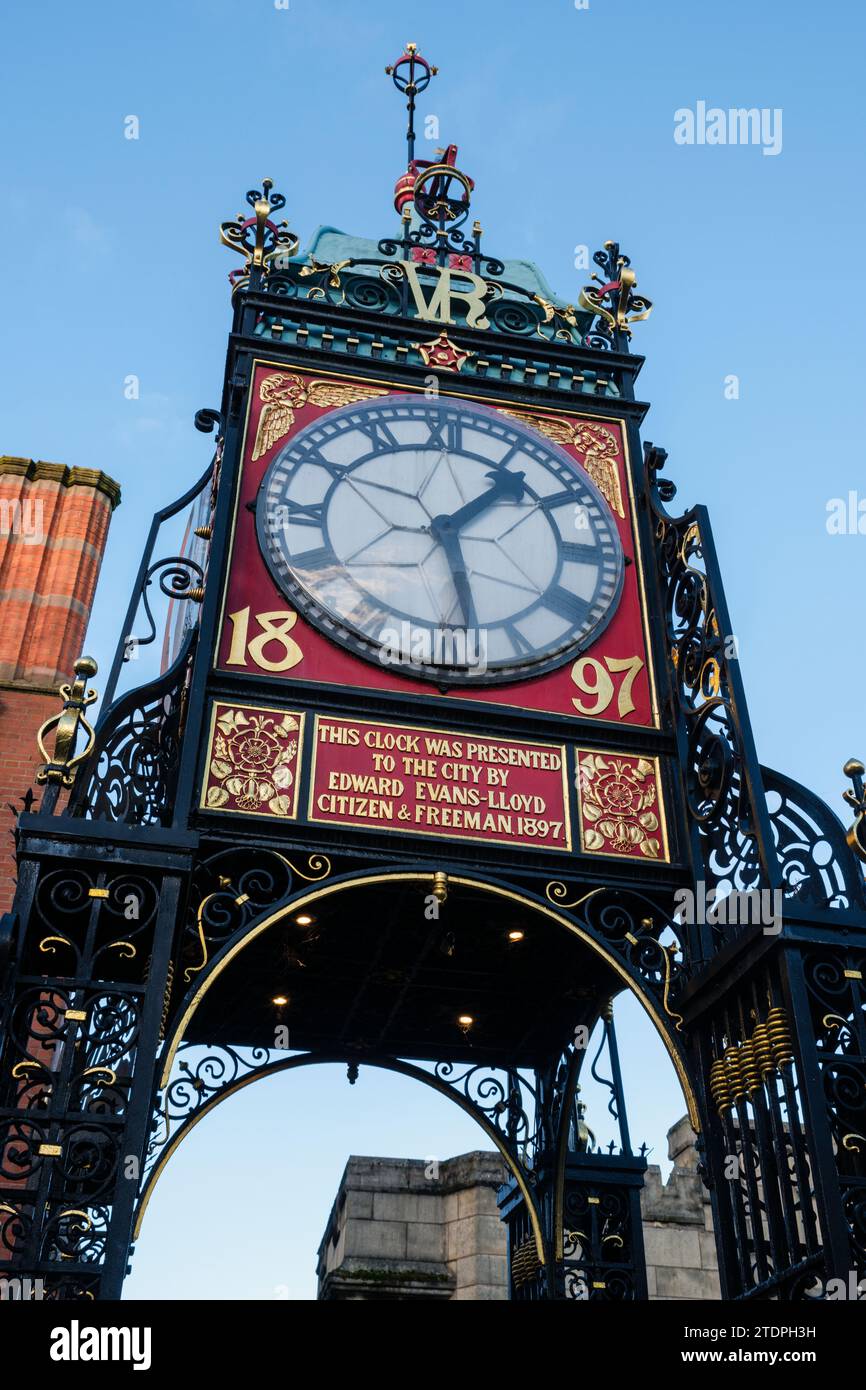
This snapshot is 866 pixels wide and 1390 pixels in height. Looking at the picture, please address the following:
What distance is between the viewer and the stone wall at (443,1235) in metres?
13.0

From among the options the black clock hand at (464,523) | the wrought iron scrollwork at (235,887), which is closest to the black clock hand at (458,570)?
the black clock hand at (464,523)

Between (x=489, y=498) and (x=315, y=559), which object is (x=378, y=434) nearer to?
(x=489, y=498)

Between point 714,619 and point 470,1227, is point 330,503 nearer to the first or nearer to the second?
point 714,619

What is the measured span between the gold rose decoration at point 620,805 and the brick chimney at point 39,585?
5479 millimetres

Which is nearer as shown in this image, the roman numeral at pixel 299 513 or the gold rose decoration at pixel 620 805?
the gold rose decoration at pixel 620 805

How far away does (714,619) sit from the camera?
8703mm

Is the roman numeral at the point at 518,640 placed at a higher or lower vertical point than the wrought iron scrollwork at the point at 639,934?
higher

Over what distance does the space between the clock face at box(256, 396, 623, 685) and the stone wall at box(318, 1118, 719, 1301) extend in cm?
676

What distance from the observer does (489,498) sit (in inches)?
376

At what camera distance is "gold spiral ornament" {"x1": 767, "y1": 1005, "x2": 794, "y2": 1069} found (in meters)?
7.06

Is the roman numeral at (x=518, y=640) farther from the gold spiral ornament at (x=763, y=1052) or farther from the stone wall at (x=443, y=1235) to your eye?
the stone wall at (x=443, y=1235)

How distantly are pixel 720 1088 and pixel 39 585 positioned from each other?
876cm

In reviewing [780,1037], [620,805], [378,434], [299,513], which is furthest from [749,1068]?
[378,434]
